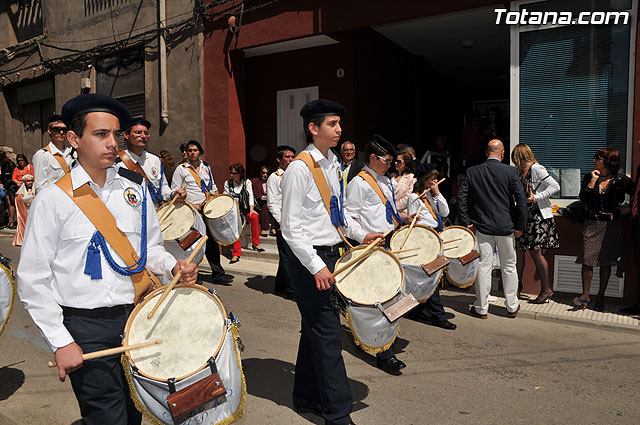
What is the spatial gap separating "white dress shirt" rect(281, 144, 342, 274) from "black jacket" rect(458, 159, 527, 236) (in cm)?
313

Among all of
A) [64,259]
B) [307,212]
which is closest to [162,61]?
[307,212]

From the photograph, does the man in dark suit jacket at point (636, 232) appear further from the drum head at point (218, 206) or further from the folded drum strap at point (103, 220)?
the folded drum strap at point (103, 220)

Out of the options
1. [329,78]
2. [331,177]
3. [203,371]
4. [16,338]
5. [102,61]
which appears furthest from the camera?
[102,61]

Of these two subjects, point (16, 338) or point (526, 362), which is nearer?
point (526, 362)

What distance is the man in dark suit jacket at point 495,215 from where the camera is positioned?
603 centimetres

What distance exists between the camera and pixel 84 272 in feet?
7.64

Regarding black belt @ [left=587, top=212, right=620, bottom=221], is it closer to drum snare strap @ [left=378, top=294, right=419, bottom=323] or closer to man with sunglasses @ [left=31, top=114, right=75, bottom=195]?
drum snare strap @ [left=378, top=294, right=419, bottom=323]

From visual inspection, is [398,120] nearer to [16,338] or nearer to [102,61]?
[102,61]

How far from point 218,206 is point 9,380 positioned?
137 inches

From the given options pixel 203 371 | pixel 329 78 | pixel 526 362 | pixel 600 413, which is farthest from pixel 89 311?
pixel 329 78

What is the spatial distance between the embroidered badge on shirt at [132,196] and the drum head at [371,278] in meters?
1.47

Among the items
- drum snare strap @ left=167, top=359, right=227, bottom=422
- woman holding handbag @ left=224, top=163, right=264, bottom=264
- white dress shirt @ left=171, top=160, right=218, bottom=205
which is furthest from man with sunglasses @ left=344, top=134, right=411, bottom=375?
woman holding handbag @ left=224, top=163, right=264, bottom=264

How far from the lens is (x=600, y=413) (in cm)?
372

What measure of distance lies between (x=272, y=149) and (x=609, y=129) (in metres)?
7.27
